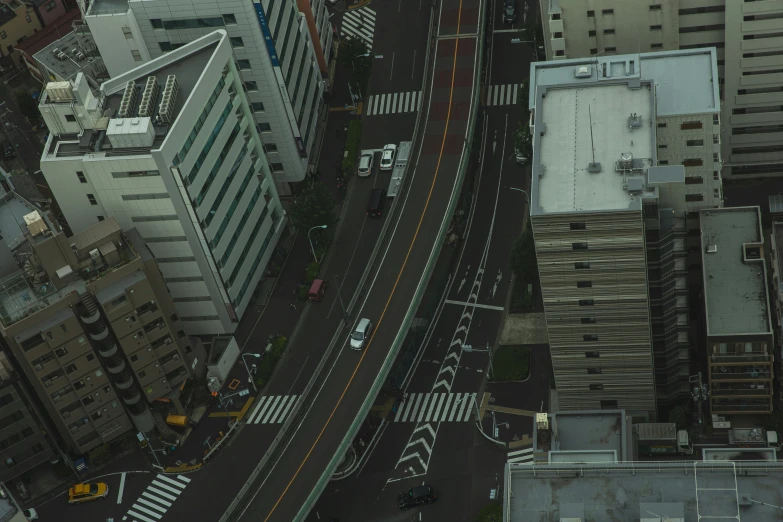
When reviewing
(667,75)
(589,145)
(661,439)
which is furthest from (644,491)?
(667,75)

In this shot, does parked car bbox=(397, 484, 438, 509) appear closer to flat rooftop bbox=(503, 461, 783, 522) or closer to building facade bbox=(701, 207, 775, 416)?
building facade bbox=(701, 207, 775, 416)

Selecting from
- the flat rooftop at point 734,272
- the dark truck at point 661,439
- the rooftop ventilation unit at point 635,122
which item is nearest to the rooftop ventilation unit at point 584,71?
the rooftop ventilation unit at point 635,122

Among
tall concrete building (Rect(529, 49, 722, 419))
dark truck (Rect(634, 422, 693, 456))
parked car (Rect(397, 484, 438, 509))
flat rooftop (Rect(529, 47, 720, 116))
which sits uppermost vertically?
flat rooftop (Rect(529, 47, 720, 116))

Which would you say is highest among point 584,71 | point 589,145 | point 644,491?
point 584,71

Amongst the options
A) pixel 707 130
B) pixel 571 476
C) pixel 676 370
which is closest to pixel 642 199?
pixel 707 130

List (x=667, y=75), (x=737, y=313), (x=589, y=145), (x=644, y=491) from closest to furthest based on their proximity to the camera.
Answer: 1. (x=644, y=491)
2. (x=589, y=145)
3. (x=737, y=313)
4. (x=667, y=75)

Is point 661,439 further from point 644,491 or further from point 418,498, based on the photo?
point 644,491

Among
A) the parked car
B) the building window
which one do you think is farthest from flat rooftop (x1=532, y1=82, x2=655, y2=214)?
the parked car
